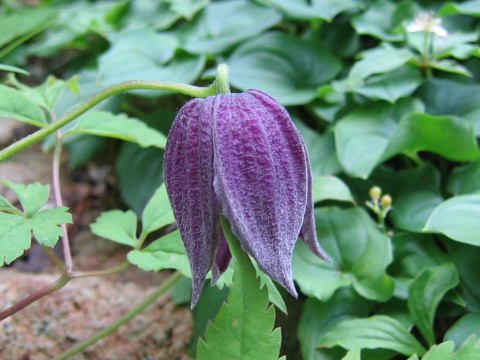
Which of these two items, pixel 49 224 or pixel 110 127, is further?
pixel 110 127

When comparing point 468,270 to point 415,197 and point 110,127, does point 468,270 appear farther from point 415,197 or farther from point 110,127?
point 110,127

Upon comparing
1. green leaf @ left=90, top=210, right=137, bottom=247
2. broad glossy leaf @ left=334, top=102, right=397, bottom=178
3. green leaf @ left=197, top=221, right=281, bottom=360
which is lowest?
broad glossy leaf @ left=334, top=102, right=397, bottom=178

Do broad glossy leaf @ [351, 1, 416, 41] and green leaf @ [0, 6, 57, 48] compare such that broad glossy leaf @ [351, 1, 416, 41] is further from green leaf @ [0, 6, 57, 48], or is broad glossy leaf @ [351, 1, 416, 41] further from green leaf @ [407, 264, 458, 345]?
green leaf @ [0, 6, 57, 48]

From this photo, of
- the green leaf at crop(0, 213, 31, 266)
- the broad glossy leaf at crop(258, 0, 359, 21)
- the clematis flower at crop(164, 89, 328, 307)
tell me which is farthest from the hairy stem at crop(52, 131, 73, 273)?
the broad glossy leaf at crop(258, 0, 359, 21)

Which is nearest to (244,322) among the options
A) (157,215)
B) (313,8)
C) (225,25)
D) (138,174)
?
(157,215)

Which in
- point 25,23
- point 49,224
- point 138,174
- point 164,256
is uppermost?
point 49,224

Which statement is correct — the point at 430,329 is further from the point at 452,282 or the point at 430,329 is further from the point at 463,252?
the point at 463,252
